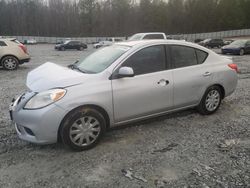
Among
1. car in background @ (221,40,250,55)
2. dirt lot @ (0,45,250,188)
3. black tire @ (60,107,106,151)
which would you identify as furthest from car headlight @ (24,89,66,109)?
car in background @ (221,40,250,55)

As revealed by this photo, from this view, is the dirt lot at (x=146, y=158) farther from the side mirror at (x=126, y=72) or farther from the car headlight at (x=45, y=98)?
the side mirror at (x=126, y=72)

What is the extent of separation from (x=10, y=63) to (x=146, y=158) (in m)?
10.1

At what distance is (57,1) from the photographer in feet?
234

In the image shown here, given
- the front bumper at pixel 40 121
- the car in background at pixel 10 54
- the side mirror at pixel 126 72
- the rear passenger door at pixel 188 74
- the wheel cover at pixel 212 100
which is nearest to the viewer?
the front bumper at pixel 40 121

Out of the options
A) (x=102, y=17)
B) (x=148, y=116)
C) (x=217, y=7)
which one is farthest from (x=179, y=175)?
(x=217, y=7)

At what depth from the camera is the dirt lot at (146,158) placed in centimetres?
311

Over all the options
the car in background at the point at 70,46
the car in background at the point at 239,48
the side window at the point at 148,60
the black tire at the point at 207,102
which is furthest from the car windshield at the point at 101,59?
the car in background at the point at 70,46

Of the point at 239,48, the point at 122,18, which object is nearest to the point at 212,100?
the point at 239,48

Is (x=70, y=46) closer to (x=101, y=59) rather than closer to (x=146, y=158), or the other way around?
(x=101, y=59)

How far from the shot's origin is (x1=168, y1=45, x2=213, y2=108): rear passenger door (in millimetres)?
4543

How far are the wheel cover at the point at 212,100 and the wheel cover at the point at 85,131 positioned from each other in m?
2.42

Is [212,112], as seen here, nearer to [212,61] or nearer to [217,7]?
[212,61]

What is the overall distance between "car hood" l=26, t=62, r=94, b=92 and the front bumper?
0.21m

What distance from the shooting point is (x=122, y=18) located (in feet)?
226
